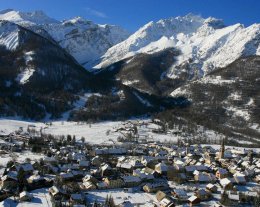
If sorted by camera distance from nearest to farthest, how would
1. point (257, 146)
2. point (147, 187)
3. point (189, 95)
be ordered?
Result: point (147, 187) → point (257, 146) → point (189, 95)

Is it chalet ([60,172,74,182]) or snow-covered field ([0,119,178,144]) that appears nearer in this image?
chalet ([60,172,74,182])

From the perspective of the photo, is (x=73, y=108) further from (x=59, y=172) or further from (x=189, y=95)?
(x=59, y=172)

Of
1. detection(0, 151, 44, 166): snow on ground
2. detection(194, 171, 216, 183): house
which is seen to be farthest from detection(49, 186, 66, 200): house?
detection(194, 171, 216, 183): house

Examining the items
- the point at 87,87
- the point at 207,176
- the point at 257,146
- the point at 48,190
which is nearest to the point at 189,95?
the point at 87,87

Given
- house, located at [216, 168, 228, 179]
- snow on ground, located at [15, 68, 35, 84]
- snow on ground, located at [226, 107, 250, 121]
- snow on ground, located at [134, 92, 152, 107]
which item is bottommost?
house, located at [216, 168, 228, 179]

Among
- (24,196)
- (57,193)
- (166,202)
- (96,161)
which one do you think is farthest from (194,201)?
(96,161)

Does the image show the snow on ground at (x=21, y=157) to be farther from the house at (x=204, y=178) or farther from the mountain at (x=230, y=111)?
the mountain at (x=230, y=111)

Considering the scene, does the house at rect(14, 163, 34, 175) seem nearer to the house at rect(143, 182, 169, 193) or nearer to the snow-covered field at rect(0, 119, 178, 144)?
the house at rect(143, 182, 169, 193)
